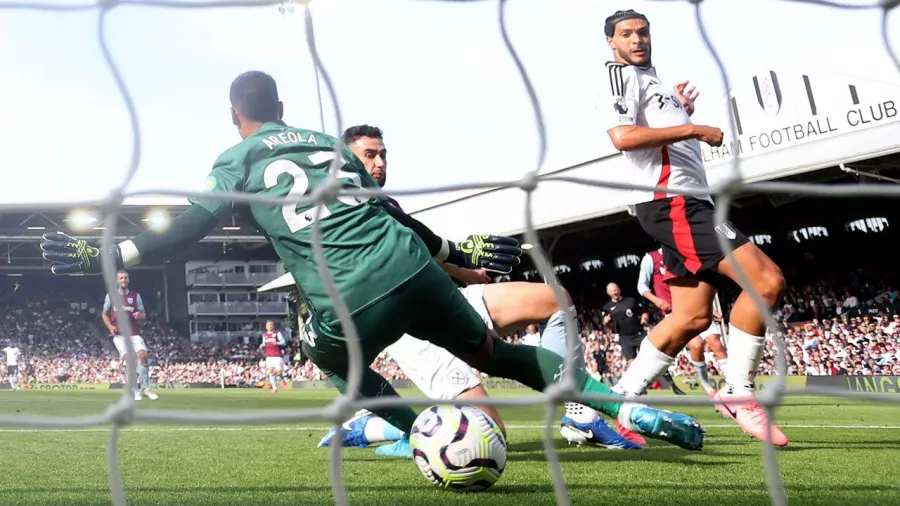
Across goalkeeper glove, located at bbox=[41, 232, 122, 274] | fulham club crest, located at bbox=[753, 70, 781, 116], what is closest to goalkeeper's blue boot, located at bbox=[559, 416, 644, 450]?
goalkeeper glove, located at bbox=[41, 232, 122, 274]

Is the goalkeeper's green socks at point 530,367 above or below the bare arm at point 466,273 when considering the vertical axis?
below

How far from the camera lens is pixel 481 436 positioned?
8.30 ft

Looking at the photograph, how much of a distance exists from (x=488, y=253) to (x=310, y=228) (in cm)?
82

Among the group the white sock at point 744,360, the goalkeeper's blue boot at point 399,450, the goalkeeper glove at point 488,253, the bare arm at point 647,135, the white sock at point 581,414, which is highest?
the bare arm at point 647,135

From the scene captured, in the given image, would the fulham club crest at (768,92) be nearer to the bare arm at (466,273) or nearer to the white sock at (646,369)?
the white sock at (646,369)

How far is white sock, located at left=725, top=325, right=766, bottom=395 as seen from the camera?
3557 mm

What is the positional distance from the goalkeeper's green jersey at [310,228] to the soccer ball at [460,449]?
44cm

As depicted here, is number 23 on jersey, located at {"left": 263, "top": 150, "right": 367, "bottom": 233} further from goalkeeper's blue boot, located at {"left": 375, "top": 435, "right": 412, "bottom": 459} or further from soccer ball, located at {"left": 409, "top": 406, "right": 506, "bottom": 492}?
goalkeeper's blue boot, located at {"left": 375, "top": 435, "right": 412, "bottom": 459}

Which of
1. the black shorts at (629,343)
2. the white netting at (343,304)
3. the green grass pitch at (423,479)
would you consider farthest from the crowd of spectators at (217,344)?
the white netting at (343,304)

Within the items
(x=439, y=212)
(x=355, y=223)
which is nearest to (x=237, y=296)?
(x=439, y=212)

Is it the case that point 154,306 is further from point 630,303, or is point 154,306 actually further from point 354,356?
point 354,356

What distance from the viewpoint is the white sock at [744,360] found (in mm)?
3557

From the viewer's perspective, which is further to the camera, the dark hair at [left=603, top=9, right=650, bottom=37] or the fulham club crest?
the fulham club crest

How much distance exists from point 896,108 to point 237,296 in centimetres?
2517
